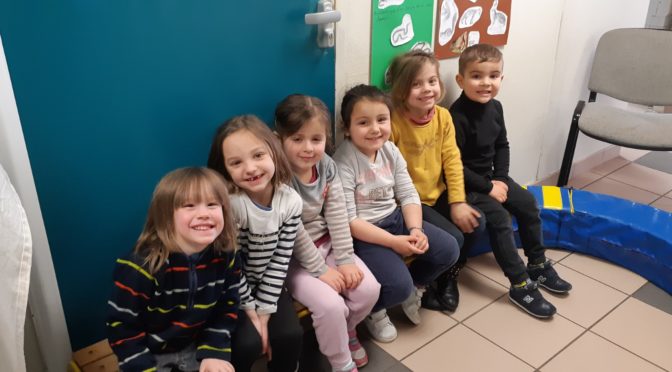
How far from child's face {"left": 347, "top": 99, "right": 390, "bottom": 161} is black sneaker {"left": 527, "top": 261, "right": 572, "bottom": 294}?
3.14 ft

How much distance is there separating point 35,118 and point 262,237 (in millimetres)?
638

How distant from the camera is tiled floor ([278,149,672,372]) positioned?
183cm

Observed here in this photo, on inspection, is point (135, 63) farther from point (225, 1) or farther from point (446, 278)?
point (446, 278)

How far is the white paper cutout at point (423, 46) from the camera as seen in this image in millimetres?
2049

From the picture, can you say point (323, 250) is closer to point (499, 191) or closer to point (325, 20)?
point (325, 20)

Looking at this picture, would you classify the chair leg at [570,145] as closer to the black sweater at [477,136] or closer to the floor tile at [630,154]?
the black sweater at [477,136]

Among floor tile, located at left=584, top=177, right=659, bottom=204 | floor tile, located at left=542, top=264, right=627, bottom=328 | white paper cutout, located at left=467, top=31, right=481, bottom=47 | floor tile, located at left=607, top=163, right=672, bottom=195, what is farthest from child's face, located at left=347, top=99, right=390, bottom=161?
floor tile, located at left=607, top=163, right=672, bottom=195

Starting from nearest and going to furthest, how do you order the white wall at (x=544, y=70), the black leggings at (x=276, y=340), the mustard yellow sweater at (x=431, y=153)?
the black leggings at (x=276, y=340) → the mustard yellow sweater at (x=431, y=153) → the white wall at (x=544, y=70)

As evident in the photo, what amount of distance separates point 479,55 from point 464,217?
64 centimetres

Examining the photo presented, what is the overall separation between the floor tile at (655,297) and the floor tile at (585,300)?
0.07 meters

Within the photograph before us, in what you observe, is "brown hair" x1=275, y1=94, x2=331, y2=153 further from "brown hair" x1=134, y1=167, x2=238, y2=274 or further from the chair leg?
the chair leg

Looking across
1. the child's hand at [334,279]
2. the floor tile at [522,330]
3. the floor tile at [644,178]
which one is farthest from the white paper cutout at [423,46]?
the floor tile at [644,178]

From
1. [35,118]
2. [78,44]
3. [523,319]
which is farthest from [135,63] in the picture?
[523,319]

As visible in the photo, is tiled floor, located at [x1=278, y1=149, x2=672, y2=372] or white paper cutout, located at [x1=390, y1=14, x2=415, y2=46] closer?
tiled floor, located at [x1=278, y1=149, x2=672, y2=372]
